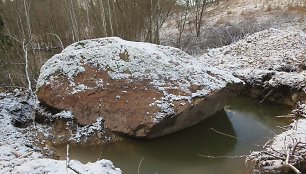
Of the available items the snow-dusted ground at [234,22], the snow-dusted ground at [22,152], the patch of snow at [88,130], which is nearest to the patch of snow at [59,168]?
the snow-dusted ground at [22,152]

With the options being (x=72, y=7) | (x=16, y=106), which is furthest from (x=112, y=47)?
(x=72, y=7)

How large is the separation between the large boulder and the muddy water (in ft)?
0.73

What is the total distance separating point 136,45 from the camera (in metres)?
7.05

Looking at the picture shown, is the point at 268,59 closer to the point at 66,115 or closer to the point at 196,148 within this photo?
the point at 196,148

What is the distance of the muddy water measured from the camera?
537 cm

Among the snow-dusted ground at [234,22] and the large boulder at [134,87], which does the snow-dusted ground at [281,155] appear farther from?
the snow-dusted ground at [234,22]

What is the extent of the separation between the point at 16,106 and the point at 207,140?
3.76 m

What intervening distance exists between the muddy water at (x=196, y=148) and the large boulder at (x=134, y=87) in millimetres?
221

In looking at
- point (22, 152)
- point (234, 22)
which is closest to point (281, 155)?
point (22, 152)

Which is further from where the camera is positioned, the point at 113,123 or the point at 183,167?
the point at 113,123

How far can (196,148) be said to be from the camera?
19.7ft

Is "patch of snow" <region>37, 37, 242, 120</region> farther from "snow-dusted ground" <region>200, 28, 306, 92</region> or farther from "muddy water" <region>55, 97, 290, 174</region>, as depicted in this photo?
"snow-dusted ground" <region>200, 28, 306, 92</region>

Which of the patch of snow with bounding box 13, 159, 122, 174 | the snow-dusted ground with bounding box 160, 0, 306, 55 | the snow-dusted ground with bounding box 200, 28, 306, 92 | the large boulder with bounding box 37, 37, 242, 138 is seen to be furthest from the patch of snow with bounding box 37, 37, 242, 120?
the snow-dusted ground with bounding box 160, 0, 306, 55

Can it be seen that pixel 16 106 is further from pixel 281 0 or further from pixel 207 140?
pixel 281 0
